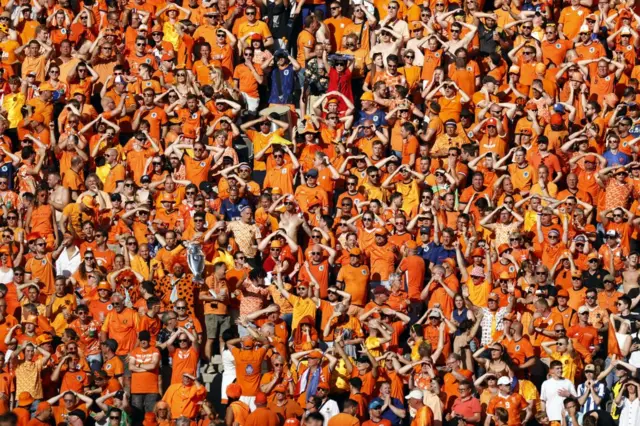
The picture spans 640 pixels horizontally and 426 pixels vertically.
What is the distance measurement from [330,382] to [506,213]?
4352 mm

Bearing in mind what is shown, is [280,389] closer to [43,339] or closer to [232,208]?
[43,339]

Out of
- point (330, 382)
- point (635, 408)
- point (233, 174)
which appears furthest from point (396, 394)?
point (233, 174)

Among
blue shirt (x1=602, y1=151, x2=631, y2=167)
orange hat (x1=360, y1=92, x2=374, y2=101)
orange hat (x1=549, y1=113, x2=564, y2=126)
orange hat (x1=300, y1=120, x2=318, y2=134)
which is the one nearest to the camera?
blue shirt (x1=602, y1=151, x2=631, y2=167)

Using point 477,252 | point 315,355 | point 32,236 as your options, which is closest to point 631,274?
point 477,252

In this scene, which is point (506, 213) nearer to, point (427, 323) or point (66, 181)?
point (427, 323)

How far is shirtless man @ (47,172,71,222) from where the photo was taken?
2773 centimetres

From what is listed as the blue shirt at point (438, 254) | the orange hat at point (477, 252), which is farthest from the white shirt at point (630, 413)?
the blue shirt at point (438, 254)

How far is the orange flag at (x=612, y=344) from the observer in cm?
2466

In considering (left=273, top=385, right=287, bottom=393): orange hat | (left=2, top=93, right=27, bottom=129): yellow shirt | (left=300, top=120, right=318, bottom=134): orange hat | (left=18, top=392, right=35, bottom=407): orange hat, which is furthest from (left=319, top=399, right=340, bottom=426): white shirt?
(left=2, top=93, right=27, bottom=129): yellow shirt

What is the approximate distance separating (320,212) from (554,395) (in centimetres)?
524

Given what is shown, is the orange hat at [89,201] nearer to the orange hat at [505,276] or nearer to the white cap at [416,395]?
the orange hat at [505,276]

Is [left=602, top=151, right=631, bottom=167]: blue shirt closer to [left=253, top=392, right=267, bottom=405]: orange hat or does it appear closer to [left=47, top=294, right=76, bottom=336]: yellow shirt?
[left=253, top=392, right=267, bottom=405]: orange hat

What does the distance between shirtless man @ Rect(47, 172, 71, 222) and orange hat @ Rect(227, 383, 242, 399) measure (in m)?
4.86

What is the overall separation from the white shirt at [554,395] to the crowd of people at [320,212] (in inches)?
0.9
